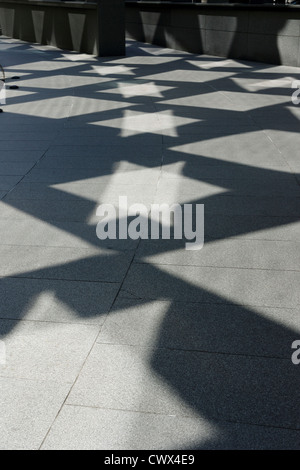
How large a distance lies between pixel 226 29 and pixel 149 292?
17811 mm

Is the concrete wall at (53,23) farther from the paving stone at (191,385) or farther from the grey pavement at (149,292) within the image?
the paving stone at (191,385)

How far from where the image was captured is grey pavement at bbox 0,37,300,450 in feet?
12.0

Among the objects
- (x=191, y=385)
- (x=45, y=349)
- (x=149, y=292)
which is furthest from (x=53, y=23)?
(x=191, y=385)

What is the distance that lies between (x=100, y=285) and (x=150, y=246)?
1.00 meters

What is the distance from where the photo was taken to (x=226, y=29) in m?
21.3

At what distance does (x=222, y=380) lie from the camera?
4.00 metres

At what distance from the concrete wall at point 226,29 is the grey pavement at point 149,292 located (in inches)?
326

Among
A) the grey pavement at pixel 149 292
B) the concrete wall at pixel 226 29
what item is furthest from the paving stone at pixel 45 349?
the concrete wall at pixel 226 29

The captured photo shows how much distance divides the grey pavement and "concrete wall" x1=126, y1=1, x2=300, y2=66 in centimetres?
827

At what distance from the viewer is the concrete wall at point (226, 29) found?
18906 millimetres

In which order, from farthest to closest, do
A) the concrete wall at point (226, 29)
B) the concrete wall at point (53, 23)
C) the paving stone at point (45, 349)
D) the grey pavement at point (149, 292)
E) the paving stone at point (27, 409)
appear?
the concrete wall at point (53, 23) < the concrete wall at point (226, 29) < the paving stone at point (45, 349) < the grey pavement at point (149, 292) < the paving stone at point (27, 409)

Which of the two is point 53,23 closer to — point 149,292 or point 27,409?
point 149,292

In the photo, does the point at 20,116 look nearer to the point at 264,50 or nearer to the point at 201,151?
the point at 201,151

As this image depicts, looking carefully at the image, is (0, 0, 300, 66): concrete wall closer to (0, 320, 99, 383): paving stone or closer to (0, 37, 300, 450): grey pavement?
(0, 37, 300, 450): grey pavement
